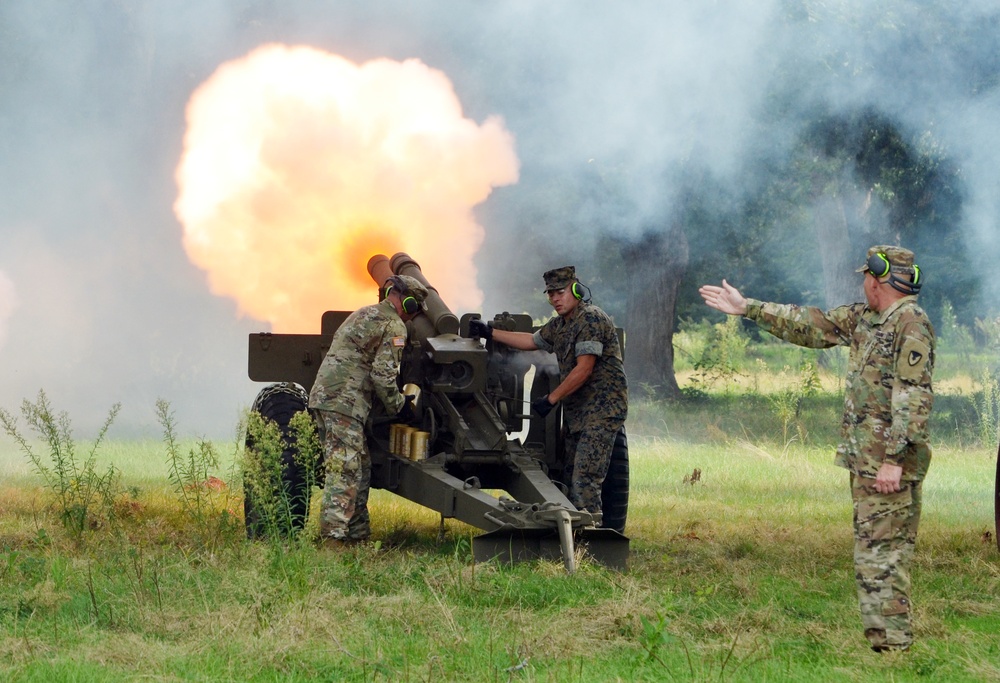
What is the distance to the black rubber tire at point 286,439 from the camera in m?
9.12

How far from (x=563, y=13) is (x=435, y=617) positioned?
29.2 ft

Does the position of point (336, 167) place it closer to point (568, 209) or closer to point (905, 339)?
point (905, 339)

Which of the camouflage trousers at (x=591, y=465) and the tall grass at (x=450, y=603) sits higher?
the camouflage trousers at (x=591, y=465)

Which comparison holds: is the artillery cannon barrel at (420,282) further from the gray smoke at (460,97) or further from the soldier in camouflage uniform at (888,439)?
the soldier in camouflage uniform at (888,439)

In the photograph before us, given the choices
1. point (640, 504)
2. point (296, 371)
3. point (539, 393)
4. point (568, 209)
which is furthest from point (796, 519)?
point (568, 209)

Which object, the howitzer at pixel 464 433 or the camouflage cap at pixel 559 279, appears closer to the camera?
the howitzer at pixel 464 433

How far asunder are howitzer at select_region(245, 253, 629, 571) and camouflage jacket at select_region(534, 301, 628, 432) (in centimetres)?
27

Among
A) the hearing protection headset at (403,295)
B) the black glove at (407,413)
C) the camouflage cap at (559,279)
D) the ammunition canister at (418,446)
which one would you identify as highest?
the camouflage cap at (559,279)

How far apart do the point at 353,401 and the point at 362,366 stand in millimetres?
222

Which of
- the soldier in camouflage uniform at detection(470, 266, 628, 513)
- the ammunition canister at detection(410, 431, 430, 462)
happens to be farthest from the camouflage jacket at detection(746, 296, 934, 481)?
the ammunition canister at detection(410, 431, 430, 462)

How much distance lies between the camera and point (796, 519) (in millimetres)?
10891

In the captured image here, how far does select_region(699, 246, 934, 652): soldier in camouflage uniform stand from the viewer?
614 cm

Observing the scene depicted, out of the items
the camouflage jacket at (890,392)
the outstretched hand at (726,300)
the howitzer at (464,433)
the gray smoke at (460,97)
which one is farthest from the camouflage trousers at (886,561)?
the gray smoke at (460,97)

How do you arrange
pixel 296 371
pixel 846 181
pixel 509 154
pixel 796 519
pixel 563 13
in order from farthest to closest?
pixel 846 181 < pixel 563 13 < pixel 509 154 < pixel 796 519 < pixel 296 371
